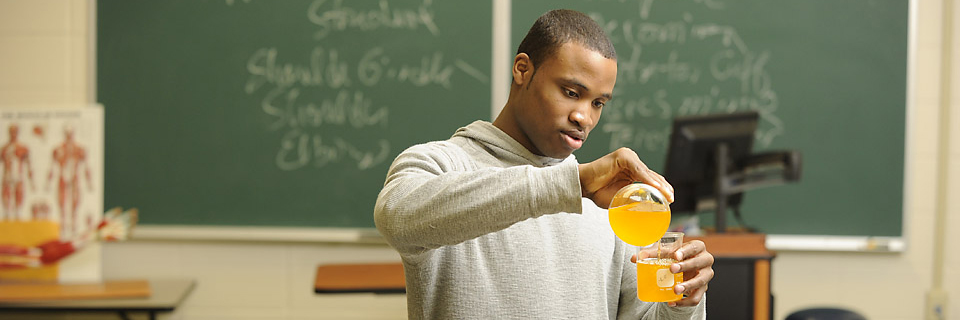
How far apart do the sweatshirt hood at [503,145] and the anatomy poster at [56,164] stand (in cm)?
153

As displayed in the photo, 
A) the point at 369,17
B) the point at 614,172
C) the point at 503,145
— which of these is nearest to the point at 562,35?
the point at 503,145

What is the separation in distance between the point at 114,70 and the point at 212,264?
81 centimetres

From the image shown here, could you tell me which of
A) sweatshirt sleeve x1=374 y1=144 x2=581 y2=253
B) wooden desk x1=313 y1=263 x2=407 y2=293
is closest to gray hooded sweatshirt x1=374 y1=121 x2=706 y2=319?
sweatshirt sleeve x1=374 y1=144 x2=581 y2=253

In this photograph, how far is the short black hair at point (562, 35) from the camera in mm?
1062

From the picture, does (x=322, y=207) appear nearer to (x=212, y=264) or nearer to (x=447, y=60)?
(x=212, y=264)

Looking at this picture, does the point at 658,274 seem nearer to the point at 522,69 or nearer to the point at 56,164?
the point at 522,69

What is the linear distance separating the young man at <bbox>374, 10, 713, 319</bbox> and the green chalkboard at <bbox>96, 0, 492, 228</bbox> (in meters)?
1.52

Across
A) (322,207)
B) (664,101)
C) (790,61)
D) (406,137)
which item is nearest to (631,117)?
(664,101)

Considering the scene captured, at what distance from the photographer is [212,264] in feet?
8.98

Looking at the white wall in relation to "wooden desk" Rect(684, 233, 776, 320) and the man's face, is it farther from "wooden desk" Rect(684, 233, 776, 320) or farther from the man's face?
the man's face

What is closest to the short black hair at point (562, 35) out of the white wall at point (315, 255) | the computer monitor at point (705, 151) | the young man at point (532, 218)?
the young man at point (532, 218)

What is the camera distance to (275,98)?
8.85ft

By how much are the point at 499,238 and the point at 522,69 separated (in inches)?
10.5

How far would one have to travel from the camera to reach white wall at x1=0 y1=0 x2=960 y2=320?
268cm
